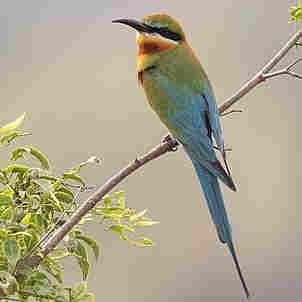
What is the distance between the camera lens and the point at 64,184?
0.74m

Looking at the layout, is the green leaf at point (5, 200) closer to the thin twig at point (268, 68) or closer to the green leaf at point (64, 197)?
the green leaf at point (64, 197)

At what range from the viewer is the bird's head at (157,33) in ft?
4.31

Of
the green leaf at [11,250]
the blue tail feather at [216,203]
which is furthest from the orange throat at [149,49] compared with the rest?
the green leaf at [11,250]

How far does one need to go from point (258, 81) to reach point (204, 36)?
247 cm

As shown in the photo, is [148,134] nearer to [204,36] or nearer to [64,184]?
[204,36]

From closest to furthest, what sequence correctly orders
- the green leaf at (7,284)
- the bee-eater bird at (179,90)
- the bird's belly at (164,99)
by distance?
the green leaf at (7,284), the bee-eater bird at (179,90), the bird's belly at (164,99)

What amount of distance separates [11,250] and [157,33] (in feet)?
2.45

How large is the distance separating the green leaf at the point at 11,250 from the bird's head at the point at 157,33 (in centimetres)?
68

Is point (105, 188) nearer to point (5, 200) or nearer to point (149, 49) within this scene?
point (5, 200)

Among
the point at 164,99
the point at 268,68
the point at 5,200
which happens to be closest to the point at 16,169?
the point at 5,200

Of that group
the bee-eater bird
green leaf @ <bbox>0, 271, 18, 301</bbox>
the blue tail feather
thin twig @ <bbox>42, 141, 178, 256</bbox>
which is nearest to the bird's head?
the bee-eater bird

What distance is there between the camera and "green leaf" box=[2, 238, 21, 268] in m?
0.64

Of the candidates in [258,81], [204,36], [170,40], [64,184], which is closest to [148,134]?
[204,36]

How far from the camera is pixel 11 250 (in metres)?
0.65
